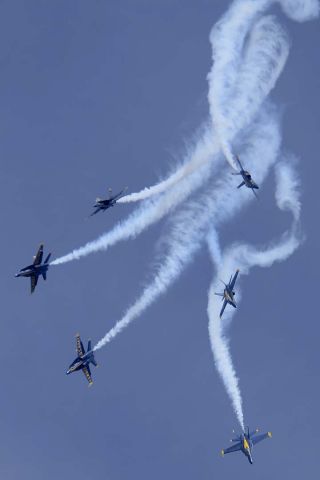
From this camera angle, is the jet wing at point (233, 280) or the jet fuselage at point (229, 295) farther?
the jet fuselage at point (229, 295)

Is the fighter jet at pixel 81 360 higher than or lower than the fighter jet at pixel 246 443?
higher

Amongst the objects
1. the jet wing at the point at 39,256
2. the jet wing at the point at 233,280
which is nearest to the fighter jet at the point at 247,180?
the jet wing at the point at 233,280

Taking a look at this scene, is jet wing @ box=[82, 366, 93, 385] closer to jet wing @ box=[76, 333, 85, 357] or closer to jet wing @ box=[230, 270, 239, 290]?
jet wing @ box=[76, 333, 85, 357]

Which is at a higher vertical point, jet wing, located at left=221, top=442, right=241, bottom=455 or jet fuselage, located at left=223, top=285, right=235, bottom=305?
jet fuselage, located at left=223, top=285, right=235, bottom=305

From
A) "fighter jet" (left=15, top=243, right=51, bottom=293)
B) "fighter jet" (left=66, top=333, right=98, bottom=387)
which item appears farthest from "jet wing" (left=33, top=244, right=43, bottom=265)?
"fighter jet" (left=66, top=333, right=98, bottom=387)

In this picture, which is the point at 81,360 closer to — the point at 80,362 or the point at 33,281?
the point at 80,362

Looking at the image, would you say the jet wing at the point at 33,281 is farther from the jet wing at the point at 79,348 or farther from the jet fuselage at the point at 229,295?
the jet fuselage at the point at 229,295

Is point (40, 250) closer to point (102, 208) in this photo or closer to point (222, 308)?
point (102, 208)

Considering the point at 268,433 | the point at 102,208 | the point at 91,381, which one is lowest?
the point at 268,433

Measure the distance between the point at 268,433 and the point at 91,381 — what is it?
26927mm

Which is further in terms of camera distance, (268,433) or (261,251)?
(268,433)

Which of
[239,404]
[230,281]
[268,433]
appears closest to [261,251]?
[230,281]

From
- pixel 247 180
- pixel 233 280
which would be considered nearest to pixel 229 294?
pixel 233 280

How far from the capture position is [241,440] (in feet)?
330
